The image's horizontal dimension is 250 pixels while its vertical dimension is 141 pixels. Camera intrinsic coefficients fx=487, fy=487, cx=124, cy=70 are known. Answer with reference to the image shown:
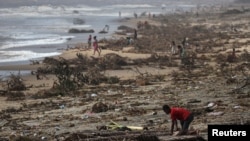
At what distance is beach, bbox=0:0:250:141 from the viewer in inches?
506

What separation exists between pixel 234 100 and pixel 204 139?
15.7 feet

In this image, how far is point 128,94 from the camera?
720 inches

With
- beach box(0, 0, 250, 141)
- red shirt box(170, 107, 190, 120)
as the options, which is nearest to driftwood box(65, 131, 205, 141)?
beach box(0, 0, 250, 141)

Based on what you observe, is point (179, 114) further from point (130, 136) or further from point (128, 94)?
point (128, 94)

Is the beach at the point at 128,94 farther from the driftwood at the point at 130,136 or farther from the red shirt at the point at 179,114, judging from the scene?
the red shirt at the point at 179,114

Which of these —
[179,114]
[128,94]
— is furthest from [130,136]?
[128,94]

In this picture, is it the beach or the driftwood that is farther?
the beach

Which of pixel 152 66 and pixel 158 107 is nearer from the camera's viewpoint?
pixel 158 107

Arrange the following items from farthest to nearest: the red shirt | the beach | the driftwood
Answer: the beach → the red shirt → the driftwood

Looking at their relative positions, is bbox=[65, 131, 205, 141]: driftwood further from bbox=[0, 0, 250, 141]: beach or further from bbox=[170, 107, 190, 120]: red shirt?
bbox=[170, 107, 190, 120]: red shirt

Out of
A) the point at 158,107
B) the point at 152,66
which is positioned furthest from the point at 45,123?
the point at 152,66

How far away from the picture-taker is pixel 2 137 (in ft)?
41.3

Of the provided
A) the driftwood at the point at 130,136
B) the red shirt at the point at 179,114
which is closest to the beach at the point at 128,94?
the driftwood at the point at 130,136

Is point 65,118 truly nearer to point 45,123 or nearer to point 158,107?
point 45,123
